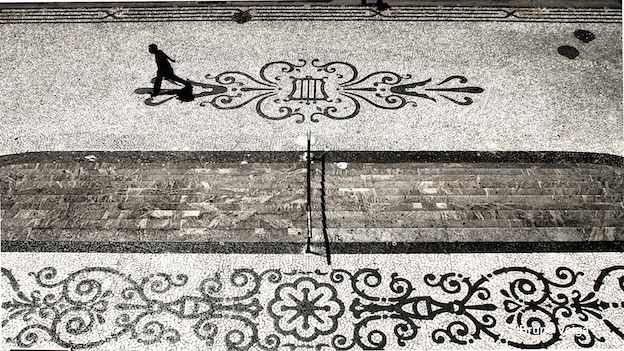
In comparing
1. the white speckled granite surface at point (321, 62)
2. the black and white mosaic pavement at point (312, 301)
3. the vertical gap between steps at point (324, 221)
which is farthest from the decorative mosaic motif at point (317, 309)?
the white speckled granite surface at point (321, 62)

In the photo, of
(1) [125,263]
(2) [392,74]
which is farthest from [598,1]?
(1) [125,263]

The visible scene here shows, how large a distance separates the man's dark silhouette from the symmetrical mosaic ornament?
112mm

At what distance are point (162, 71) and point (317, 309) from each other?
2.35 metres

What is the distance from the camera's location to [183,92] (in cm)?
426

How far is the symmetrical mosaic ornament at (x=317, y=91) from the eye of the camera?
4176 mm

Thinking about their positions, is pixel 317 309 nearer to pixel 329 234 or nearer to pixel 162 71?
pixel 329 234

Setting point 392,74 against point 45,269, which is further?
point 392,74

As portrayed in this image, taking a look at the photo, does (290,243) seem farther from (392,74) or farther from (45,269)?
(392,74)

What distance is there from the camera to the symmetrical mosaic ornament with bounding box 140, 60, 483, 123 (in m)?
4.18

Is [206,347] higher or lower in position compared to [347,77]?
lower

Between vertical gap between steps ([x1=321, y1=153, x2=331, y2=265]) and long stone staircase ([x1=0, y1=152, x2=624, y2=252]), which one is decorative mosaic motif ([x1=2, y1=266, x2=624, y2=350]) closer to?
vertical gap between steps ([x1=321, y1=153, x2=331, y2=265])

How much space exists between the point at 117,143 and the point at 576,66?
3894mm

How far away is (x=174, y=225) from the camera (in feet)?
10.7

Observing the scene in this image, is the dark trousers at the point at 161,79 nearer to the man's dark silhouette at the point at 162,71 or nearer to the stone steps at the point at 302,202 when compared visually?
the man's dark silhouette at the point at 162,71
